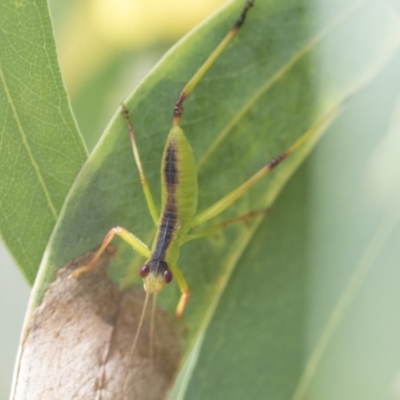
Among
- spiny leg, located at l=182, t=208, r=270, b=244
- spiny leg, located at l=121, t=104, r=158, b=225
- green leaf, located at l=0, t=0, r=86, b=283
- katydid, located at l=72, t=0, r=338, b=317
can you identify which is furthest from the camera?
spiny leg, located at l=182, t=208, r=270, b=244

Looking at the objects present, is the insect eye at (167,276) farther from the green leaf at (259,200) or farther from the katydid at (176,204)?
the green leaf at (259,200)

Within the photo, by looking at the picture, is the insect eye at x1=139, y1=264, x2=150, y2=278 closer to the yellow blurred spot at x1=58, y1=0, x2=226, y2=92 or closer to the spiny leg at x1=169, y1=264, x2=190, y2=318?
the spiny leg at x1=169, y1=264, x2=190, y2=318

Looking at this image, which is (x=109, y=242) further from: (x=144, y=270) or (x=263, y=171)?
(x=263, y=171)

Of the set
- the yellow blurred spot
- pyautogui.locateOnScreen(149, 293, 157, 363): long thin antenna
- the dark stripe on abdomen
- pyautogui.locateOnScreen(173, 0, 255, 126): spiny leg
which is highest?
the yellow blurred spot

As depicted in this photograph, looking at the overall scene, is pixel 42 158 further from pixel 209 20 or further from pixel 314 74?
pixel 314 74

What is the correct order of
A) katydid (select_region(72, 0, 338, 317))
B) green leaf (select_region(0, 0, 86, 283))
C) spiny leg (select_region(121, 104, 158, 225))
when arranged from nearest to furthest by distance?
1. green leaf (select_region(0, 0, 86, 283))
2. spiny leg (select_region(121, 104, 158, 225))
3. katydid (select_region(72, 0, 338, 317))

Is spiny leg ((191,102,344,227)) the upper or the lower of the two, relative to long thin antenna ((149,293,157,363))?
upper

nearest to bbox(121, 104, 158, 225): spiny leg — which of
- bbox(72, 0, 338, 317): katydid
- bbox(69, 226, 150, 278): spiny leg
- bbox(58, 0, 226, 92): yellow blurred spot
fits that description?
bbox(72, 0, 338, 317): katydid

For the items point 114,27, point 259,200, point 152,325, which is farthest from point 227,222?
point 114,27

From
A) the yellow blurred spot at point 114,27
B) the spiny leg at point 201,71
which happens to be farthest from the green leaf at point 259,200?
the yellow blurred spot at point 114,27
